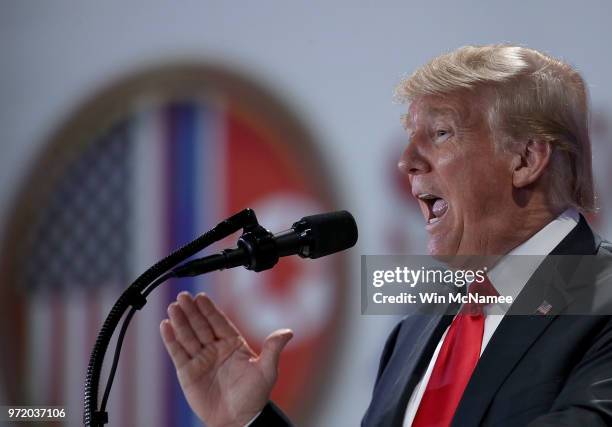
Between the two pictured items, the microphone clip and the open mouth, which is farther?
the open mouth

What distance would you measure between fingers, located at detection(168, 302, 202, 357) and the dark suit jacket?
0.19 m

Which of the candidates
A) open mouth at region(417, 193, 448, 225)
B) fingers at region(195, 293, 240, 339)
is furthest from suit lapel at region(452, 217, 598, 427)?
fingers at region(195, 293, 240, 339)

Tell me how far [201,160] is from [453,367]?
46.1 inches

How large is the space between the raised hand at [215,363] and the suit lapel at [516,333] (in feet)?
1.18

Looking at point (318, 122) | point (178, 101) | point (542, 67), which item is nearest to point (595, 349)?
point (542, 67)

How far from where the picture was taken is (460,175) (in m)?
1.63

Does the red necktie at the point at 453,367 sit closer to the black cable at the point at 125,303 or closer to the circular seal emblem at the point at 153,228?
the black cable at the point at 125,303

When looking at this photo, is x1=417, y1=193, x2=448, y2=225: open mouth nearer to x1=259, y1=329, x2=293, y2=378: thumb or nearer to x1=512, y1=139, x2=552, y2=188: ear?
x1=512, y1=139, x2=552, y2=188: ear

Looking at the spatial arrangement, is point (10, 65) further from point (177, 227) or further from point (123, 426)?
point (123, 426)

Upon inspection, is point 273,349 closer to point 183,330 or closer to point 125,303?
point 183,330

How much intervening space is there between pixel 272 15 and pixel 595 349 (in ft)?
4.75

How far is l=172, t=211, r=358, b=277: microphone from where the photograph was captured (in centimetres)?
115

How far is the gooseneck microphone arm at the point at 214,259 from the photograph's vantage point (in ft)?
3.68

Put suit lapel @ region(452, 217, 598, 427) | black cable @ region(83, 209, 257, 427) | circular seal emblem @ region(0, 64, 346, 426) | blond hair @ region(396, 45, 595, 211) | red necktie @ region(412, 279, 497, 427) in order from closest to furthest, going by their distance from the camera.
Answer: black cable @ region(83, 209, 257, 427) < suit lapel @ region(452, 217, 598, 427) < red necktie @ region(412, 279, 497, 427) < blond hair @ region(396, 45, 595, 211) < circular seal emblem @ region(0, 64, 346, 426)
